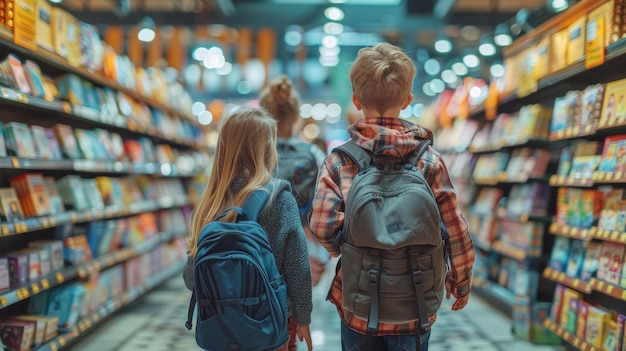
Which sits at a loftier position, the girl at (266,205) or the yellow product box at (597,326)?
the girl at (266,205)

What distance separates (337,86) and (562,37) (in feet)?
25.7

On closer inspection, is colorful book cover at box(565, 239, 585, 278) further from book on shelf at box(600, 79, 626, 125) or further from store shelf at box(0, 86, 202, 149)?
store shelf at box(0, 86, 202, 149)

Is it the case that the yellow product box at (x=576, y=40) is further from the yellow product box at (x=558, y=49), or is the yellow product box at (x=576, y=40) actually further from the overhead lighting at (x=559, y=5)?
the overhead lighting at (x=559, y=5)

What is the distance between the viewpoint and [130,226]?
522 cm

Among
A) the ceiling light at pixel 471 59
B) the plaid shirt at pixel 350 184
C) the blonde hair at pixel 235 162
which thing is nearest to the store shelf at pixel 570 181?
the plaid shirt at pixel 350 184

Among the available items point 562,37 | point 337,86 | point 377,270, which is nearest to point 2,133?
point 377,270

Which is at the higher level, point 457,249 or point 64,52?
point 64,52

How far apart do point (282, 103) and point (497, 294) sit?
2999 millimetres

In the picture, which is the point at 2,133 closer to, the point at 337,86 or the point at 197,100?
the point at 337,86

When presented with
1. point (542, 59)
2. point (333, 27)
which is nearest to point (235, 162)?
point (542, 59)

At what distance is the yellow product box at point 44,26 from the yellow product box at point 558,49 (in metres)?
3.32

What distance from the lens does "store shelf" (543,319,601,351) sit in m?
3.51

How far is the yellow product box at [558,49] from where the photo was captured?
13.0 feet

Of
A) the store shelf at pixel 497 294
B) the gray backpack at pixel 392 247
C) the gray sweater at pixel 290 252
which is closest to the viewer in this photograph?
the gray backpack at pixel 392 247
